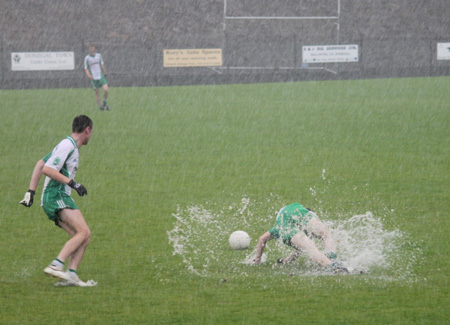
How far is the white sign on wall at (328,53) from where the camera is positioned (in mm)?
38781

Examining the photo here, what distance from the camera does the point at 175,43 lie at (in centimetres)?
4478

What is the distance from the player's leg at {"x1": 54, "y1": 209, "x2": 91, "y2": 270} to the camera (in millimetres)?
7285

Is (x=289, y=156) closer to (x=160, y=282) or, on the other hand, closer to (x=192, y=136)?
(x=192, y=136)

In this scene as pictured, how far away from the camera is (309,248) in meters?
7.62

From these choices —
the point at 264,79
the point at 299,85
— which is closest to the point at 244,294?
the point at 299,85

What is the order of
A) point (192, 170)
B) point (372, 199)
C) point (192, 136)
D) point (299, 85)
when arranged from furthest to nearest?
point (299, 85) < point (192, 136) < point (192, 170) < point (372, 199)

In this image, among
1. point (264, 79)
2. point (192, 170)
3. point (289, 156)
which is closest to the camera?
point (192, 170)

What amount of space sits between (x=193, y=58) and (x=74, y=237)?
31.8 metres

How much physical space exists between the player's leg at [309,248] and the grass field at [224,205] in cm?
18

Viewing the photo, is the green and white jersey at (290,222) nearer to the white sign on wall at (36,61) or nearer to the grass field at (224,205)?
the grass field at (224,205)

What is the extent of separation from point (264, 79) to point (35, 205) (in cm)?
2638

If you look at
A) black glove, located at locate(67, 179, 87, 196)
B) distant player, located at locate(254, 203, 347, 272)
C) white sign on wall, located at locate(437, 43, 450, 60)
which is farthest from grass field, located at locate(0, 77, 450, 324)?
white sign on wall, located at locate(437, 43, 450, 60)

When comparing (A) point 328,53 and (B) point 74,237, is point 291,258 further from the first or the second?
(A) point 328,53

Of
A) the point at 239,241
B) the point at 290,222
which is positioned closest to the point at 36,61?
the point at 239,241
